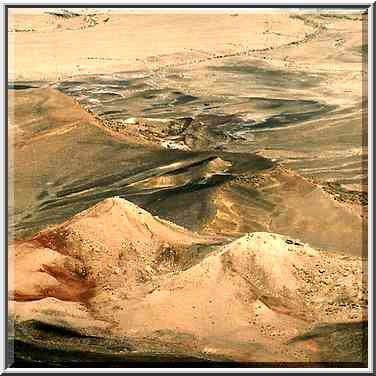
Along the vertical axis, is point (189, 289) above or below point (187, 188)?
below

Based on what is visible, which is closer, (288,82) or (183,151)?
(183,151)

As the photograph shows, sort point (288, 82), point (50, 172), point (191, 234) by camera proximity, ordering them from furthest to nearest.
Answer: point (288, 82), point (50, 172), point (191, 234)

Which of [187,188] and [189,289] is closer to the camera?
[189,289]

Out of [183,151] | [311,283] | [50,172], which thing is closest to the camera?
[311,283]

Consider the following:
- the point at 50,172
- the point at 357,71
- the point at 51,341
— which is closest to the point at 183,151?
the point at 50,172

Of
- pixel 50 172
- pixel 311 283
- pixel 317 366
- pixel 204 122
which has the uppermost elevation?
pixel 204 122

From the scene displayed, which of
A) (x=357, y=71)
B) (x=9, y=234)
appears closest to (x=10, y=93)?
(x=9, y=234)

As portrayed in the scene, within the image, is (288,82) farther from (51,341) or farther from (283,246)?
(51,341)

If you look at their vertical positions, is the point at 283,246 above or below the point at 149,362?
Answer: above
